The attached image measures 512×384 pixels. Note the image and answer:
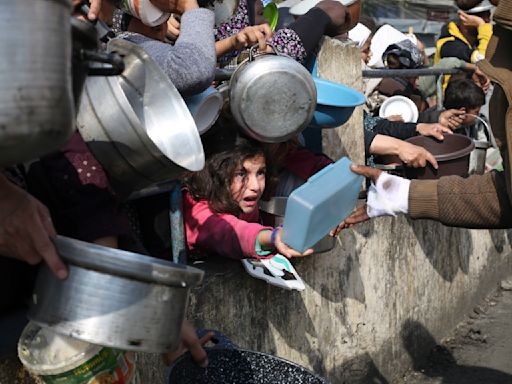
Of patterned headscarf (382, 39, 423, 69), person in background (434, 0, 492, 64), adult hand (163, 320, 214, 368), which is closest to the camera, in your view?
adult hand (163, 320, 214, 368)

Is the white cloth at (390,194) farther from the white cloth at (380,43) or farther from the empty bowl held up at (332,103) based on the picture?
the white cloth at (380,43)

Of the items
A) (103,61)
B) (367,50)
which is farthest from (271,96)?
(367,50)

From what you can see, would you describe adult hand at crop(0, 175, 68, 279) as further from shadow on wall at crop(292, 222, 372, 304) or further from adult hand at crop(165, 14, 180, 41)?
shadow on wall at crop(292, 222, 372, 304)

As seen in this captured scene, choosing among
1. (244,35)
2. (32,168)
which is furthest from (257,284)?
(32,168)

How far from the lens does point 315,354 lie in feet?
13.4

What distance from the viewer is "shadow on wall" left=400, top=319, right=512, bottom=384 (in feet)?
16.5

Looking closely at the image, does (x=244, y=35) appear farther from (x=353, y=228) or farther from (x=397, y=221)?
(x=397, y=221)

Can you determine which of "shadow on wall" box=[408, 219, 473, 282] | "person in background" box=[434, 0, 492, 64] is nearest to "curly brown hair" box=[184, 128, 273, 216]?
"shadow on wall" box=[408, 219, 473, 282]

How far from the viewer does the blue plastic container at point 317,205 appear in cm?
288

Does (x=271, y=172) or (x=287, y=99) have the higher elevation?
(x=287, y=99)

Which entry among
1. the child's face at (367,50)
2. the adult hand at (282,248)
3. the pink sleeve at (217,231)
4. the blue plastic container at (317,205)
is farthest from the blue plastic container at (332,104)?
the child's face at (367,50)

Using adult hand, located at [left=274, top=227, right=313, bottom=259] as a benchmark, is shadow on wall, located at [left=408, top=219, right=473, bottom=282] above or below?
below

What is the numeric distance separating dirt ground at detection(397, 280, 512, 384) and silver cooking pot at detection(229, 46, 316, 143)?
7.70ft

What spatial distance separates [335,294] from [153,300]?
2.49 m
